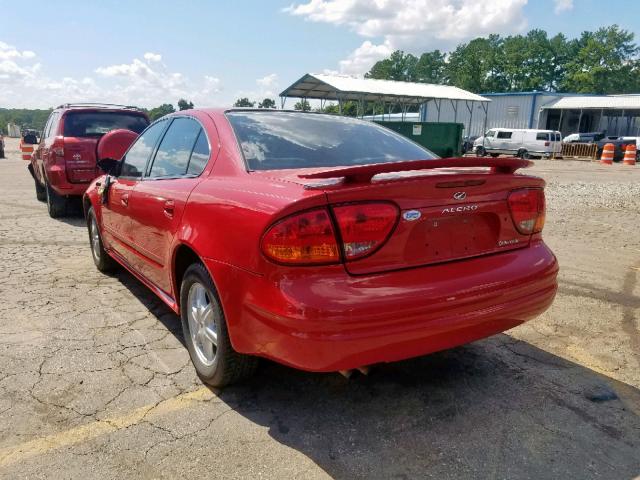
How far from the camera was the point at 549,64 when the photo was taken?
314 ft

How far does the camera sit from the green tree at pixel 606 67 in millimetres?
80812

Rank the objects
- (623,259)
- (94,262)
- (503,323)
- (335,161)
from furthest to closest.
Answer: (623,259), (94,262), (335,161), (503,323)

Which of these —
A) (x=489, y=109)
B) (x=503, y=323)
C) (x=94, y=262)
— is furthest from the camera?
(x=489, y=109)

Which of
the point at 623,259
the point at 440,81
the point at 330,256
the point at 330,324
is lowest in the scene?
the point at 623,259

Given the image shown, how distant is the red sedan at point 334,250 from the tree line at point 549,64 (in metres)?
90.2

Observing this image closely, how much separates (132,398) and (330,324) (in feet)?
4.43

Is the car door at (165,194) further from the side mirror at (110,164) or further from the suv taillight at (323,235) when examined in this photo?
the suv taillight at (323,235)

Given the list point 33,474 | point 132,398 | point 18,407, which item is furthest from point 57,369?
point 33,474

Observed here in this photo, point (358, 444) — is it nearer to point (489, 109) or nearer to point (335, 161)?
point (335, 161)

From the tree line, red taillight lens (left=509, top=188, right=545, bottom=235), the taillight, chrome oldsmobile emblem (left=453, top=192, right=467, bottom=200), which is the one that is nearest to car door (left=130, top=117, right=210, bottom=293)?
chrome oldsmobile emblem (left=453, top=192, right=467, bottom=200)

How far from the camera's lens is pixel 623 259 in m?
5.75

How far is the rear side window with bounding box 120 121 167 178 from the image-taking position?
381 centimetres

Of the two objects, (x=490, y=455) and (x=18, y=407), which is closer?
(x=490, y=455)

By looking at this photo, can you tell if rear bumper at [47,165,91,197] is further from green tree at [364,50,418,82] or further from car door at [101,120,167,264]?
green tree at [364,50,418,82]
